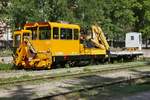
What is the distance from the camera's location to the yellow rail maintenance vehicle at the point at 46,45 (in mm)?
26750

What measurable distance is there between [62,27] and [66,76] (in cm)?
610

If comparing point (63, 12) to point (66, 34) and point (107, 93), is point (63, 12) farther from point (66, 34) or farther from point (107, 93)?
point (107, 93)

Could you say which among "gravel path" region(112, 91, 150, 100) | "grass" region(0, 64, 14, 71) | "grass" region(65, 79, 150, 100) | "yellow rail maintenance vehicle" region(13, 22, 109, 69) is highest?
"yellow rail maintenance vehicle" region(13, 22, 109, 69)

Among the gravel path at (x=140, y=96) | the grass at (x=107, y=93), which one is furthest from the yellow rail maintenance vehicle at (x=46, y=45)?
the gravel path at (x=140, y=96)

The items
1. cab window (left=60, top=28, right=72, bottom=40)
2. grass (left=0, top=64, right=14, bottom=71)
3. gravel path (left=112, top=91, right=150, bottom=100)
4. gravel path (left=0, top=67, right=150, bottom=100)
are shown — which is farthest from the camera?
cab window (left=60, top=28, right=72, bottom=40)

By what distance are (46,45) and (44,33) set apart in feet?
2.49

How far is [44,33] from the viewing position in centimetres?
2709

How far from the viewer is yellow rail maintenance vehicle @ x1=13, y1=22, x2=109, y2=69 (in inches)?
1053

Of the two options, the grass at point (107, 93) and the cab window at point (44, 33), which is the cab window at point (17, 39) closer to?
the cab window at point (44, 33)

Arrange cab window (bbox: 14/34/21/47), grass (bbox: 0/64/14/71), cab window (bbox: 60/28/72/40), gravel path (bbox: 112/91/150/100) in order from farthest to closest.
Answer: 1. cab window (bbox: 14/34/21/47)
2. cab window (bbox: 60/28/72/40)
3. grass (bbox: 0/64/14/71)
4. gravel path (bbox: 112/91/150/100)

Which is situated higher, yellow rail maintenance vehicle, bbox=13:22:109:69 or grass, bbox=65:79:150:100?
yellow rail maintenance vehicle, bbox=13:22:109:69

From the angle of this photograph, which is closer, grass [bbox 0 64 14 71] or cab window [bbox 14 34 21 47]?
grass [bbox 0 64 14 71]

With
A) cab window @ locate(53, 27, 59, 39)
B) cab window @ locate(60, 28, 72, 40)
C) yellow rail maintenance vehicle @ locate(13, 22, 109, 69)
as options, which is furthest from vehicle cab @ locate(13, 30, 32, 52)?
cab window @ locate(60, 28, 72, 40)

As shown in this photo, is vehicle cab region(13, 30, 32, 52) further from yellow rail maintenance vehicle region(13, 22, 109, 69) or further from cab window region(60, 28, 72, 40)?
cab window region(60, 28, 72, 40)
